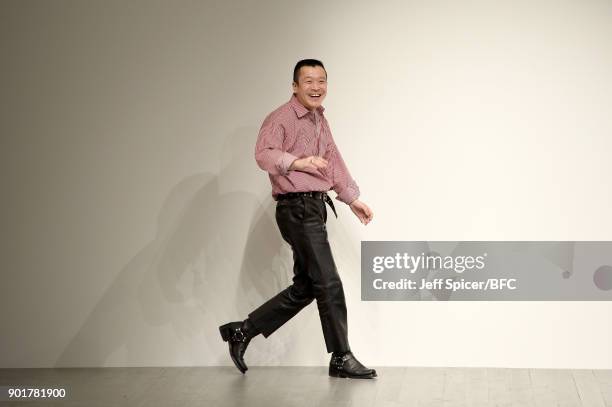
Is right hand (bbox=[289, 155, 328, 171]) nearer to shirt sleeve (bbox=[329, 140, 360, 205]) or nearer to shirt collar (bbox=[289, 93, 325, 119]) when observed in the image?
shirt collar (bbox=[289, 93, 325, 119])

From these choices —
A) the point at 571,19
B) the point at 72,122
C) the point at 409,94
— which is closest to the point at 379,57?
the point at 409,94

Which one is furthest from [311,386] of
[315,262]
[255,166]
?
[255,166]

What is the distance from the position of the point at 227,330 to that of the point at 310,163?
1124 millimetres

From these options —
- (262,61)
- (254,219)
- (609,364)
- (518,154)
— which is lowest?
(609,364)

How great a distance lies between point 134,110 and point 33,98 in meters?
0.55

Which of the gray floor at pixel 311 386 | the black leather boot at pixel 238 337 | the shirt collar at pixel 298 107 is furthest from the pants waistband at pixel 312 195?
the gray floor at pixel 311 386

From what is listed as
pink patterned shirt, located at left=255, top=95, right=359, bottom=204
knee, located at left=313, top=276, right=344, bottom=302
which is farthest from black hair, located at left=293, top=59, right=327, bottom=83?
knee, located at left=313, top=276, right=344, bottom=302

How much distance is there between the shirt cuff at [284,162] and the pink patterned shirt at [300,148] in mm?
31

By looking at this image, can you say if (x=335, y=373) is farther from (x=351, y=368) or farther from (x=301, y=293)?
(x=301, y=293)

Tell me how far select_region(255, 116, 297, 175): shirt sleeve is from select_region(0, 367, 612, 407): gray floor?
1027mm

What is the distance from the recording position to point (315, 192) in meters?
5.24

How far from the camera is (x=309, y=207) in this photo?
519cm

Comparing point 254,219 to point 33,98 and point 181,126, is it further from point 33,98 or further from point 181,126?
point 33,98

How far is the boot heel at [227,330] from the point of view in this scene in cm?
548
